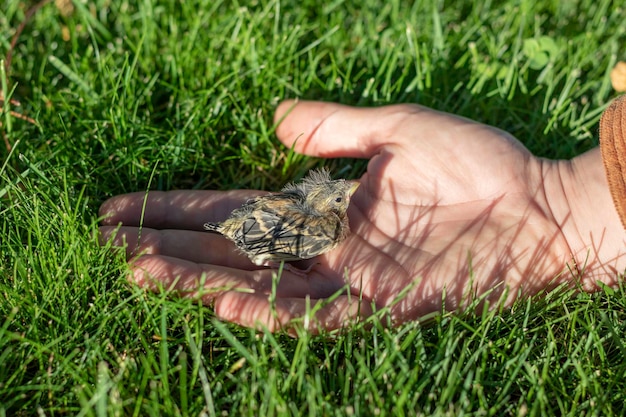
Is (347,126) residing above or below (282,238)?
above

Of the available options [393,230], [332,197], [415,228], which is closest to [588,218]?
[415,228]

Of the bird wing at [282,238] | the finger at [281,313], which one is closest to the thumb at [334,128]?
the bird wing at [282,238]

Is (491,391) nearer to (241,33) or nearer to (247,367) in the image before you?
(247,367)

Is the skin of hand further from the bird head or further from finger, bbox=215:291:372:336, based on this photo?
the bird head

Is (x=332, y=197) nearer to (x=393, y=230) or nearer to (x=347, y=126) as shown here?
(x=393, y=230)

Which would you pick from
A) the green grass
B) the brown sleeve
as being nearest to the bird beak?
the green grass

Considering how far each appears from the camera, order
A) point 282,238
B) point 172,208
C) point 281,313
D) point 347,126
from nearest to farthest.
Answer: point 281,313 → point 282,238 → point 172,208 → point 347,126

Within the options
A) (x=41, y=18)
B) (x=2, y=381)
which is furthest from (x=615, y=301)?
(x=41, y=18)
